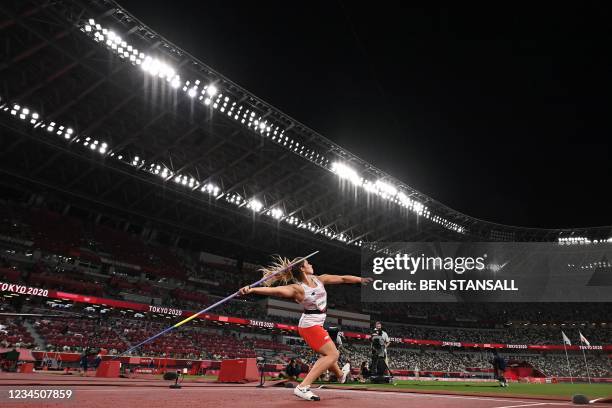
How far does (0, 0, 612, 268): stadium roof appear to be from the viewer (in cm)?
2317

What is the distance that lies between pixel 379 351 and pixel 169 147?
2275 centimetres

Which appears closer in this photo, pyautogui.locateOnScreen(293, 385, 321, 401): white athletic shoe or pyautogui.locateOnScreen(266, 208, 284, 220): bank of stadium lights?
pyautogui.locateOnScreen(293, 385, 321, 401): white athletic shoe

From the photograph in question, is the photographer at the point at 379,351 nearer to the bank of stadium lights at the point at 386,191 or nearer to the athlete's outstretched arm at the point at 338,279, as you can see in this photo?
the athlete's outstretched arm at the point at 338,279

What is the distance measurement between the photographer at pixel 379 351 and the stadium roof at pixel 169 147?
62.6 feet

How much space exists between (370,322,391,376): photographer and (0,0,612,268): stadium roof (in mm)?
19093

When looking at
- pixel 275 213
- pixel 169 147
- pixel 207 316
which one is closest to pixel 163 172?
pixel 169 147

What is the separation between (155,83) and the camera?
85.4 ft

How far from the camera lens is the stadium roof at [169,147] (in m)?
23.2

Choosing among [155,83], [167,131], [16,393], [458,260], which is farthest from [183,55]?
[458,260]

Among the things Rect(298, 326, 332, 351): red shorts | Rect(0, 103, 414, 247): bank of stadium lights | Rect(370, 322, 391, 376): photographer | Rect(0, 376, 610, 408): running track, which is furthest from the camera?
Rect(0, 103, 414, 247): bank of stadium lights

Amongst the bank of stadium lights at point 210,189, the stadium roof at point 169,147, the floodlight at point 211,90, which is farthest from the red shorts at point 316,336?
the bank of stadium lights at point 210,189

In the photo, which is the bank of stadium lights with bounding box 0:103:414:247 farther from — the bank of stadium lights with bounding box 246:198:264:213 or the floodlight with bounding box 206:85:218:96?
the floodlight with bounding box 206:85:218:96

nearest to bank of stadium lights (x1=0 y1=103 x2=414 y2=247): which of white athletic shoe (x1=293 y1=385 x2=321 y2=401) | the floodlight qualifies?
the floodlight

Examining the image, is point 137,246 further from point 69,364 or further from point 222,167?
point 69,364
